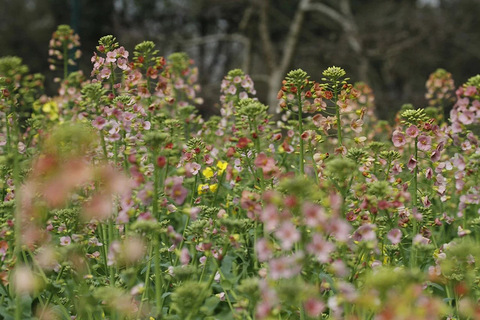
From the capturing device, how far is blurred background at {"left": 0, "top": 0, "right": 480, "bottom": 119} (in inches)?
701

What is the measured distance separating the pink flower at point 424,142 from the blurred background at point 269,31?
13.3 m

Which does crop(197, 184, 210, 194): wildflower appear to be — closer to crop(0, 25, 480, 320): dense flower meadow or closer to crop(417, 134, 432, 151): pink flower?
crop(0, 25, 480, 320): dense flower meadow

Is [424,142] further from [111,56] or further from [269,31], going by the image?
[269,31]

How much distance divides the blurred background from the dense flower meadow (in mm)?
13148

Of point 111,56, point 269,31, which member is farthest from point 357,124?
point 269,31

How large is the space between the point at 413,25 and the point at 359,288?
17.4m

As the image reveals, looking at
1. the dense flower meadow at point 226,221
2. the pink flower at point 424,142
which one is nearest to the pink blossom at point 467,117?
the dense flower meadow at point 226,221

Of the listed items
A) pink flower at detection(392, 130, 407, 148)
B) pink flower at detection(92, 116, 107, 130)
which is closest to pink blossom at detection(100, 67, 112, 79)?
pink flower at detection(92, 116, 107, 130)

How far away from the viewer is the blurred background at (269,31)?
17797mm

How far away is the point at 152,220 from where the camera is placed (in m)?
2.09

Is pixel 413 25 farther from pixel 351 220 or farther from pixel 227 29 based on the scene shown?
pixel 351 220

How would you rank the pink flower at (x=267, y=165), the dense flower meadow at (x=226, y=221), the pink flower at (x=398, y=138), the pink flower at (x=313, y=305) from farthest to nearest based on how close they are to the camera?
the pink flower at (x=398, y=138) < the pink flower at (x=267, y=165) < the dense flower meadow at (x=226, y=221) < the pink flower at (x=313, y=305)

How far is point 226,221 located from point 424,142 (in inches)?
50.4

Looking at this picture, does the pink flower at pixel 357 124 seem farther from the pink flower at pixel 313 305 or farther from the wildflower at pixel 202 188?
the pink flower at pixel 313 305
